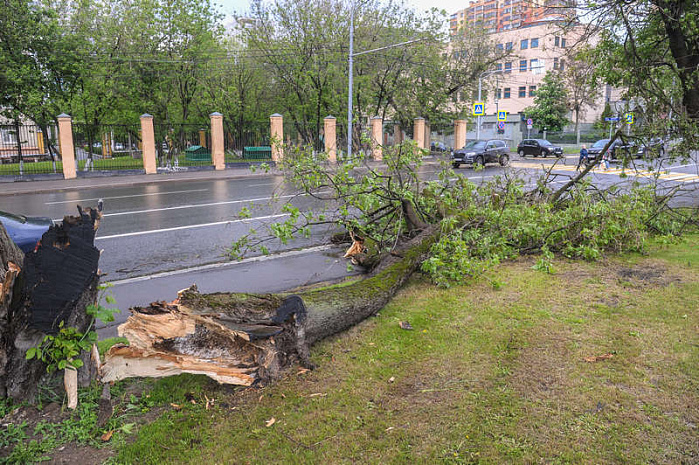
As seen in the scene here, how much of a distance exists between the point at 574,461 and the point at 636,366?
1.38 meters

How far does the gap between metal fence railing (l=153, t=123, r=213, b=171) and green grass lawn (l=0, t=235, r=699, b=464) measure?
2377cm

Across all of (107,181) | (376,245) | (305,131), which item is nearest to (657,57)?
(376,245)

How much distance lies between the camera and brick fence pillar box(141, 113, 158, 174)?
80.9 ft

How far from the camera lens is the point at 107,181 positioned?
2155 cm

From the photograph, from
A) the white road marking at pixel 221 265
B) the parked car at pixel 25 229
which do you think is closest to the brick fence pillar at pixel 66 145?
the parked car at pixel 25 229

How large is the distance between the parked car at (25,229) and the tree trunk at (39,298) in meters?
3.21

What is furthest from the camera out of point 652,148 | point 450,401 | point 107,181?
point 107,181

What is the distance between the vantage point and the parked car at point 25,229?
6164 millimetres

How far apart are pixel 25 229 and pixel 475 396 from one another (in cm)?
Answer: 590

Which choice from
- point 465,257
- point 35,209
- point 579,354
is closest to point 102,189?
point 35,209

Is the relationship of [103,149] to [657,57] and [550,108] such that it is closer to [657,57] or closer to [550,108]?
[657,57]

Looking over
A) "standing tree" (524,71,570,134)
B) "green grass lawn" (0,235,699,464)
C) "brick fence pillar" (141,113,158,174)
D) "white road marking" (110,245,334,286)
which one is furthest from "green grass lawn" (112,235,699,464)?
"standing tree" (524,71,570,134)

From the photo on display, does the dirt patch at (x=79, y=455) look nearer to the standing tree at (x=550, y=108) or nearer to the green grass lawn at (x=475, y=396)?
the green grass lawn at (x=475, y=396)

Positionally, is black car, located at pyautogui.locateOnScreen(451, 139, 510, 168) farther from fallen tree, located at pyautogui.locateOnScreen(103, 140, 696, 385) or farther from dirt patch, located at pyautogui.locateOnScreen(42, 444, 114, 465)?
dirt patch, located at pyautogui.locateOnScreen(42, 444, 114, 465)
